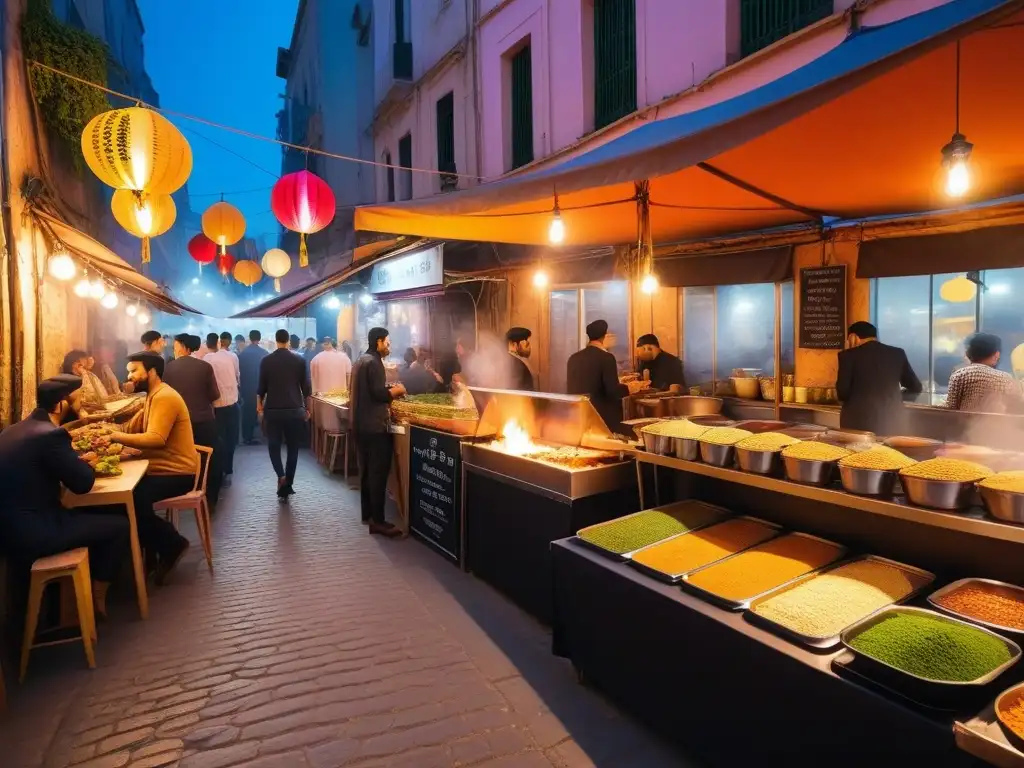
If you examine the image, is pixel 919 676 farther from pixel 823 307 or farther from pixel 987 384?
pixel 823 307

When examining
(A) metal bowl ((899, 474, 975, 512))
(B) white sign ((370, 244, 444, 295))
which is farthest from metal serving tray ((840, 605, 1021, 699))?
(B) white sign ((370, 244, 444, 295))

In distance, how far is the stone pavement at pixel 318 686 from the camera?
331 centimetres

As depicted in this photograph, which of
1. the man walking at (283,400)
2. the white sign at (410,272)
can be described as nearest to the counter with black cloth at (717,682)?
the man walking at (283,400)

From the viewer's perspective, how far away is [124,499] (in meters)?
4.66

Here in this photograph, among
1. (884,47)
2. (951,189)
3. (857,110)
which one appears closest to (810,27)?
(857,110)

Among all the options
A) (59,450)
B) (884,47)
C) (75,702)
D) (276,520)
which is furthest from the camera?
(276,520)

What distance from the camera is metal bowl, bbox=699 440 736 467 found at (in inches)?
144

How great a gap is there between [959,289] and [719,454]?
6763 mm

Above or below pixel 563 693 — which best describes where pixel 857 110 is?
above

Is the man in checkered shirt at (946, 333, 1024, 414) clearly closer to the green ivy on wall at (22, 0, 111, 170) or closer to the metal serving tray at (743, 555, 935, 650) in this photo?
the metal serving tray at (743, 555, 935, 650)

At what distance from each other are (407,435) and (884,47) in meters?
5.80

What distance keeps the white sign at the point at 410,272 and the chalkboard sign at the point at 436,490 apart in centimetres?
487

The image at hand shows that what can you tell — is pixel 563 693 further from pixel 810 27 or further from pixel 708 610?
pixel 810 27

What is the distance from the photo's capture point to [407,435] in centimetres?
720
